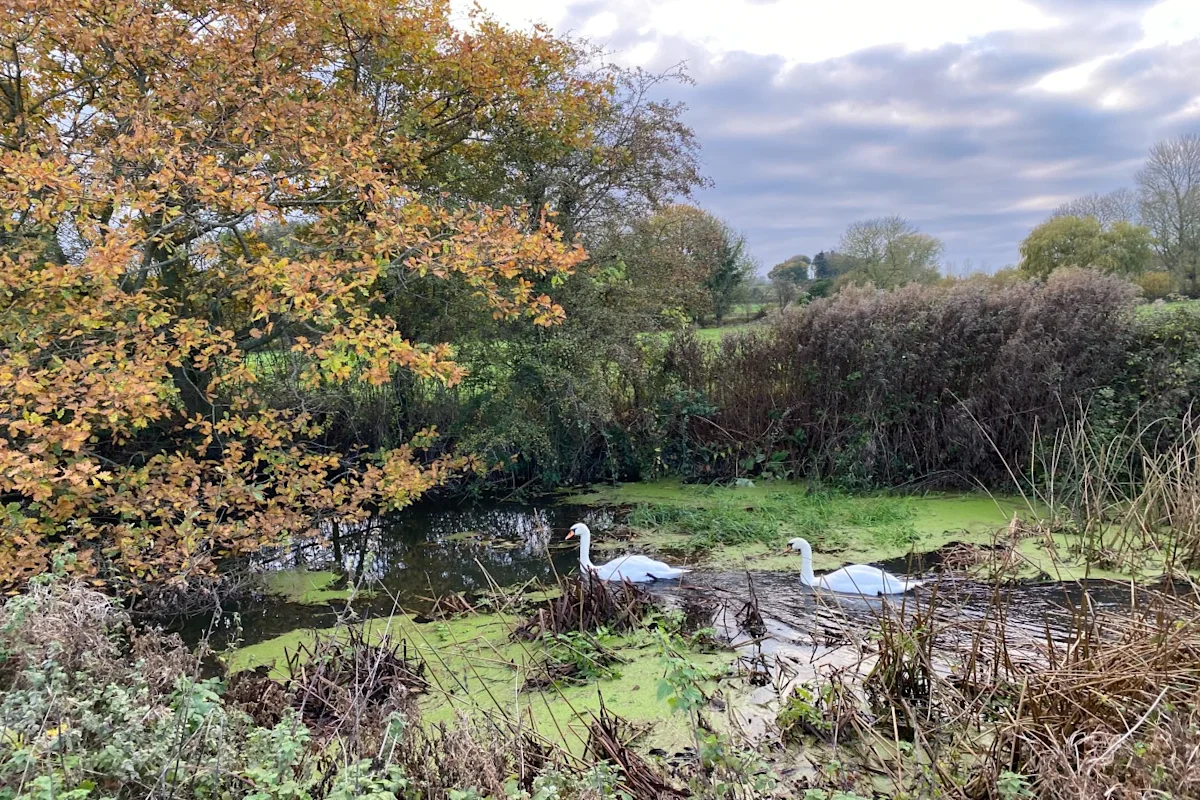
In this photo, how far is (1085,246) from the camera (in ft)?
82.6

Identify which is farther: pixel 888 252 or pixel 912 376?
pixel 888 252

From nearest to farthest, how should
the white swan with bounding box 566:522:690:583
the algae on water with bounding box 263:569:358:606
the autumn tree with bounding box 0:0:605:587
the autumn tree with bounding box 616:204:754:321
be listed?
the autumn tree with bounding box 0:0:605:587, the white swan with bounding box 566:522:690:583, the algae on water with bounding box 263:569:358:606, the autumn tree with bounding box 616:204:754:321

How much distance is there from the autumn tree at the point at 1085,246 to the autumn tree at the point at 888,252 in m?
3.41

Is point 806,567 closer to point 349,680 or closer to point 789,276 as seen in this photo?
point 349,680

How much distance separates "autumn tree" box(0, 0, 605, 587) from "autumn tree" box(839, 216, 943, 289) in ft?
74.9

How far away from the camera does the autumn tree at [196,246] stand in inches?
173

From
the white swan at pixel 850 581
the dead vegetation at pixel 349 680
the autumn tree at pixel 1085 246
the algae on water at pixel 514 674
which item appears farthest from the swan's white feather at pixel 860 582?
the autumn tree at pixel 1085 246

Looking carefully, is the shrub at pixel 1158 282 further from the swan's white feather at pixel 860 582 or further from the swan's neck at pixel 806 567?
the swan's neck at pixel 806 567

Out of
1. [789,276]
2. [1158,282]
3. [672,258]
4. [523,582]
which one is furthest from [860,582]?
[789,276]

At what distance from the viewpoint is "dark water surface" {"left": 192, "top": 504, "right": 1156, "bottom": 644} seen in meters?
4.48

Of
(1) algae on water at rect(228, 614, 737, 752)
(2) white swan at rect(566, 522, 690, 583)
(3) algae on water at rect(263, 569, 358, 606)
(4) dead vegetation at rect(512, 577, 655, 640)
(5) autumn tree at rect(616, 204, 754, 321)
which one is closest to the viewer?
(1) algae on water at rect(228, 614, 737, 752)

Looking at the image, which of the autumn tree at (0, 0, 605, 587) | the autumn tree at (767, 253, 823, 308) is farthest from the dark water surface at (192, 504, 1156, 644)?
the autumn tree at (767, 253, 823, 308)

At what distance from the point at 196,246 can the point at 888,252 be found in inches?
1054

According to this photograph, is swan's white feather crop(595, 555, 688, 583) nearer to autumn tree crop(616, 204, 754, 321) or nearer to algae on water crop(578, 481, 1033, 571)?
Result: algae on water crop(578, 481, 1033, 571)
